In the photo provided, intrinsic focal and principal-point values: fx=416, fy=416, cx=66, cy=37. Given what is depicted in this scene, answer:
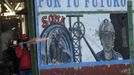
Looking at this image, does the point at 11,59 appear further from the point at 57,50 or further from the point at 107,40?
the point at 107,40

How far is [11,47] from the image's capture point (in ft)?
34.2

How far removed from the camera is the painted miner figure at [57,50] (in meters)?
9.09

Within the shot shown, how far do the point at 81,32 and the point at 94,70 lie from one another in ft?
3.10

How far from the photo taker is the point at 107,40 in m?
9.88

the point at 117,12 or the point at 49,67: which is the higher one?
the point at 117,12

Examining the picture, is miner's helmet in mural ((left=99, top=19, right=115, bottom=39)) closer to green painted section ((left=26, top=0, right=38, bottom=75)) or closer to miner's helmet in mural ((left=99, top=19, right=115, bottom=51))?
miner's helmet in mural ((left=99, top=19, right=115, bottom=51))

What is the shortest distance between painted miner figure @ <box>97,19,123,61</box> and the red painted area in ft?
0.73

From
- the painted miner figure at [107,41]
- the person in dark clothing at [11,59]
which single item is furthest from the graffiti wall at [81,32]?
the person in dark clothing at [11,59]

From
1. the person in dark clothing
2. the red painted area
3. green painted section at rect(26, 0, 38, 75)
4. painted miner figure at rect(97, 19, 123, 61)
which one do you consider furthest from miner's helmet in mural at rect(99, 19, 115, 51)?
the person in dark clothing

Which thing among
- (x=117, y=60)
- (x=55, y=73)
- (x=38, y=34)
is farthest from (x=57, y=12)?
(x=117, y=60)

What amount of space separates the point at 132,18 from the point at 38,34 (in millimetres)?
2649

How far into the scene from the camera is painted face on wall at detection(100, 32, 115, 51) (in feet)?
32.2

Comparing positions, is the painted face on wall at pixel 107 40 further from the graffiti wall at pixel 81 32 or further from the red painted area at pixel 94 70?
the red painted area at pixel 94 70

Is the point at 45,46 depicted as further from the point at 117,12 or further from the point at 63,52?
the point at 117,12
